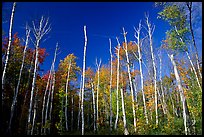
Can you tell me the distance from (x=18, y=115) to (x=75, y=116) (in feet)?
32.5

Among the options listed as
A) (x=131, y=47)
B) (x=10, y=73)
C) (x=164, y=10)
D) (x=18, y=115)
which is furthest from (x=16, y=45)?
(x=164, y=10)

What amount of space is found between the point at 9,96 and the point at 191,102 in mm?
16177

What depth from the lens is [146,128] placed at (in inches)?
458

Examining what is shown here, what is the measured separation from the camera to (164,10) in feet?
48.0

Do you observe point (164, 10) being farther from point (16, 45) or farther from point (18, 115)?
point (18, 115)

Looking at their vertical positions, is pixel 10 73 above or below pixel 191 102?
above

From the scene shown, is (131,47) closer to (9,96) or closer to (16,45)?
(16,45)

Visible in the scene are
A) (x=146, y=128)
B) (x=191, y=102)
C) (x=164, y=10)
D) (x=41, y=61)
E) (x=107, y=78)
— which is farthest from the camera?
(x=107, y=78)

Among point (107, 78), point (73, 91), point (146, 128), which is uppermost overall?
point (107, 78)

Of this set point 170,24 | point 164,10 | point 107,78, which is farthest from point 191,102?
point 107,78

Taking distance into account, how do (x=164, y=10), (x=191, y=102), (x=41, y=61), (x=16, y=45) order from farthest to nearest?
(x=41, y=61) → (x=16, y=45) → (x=191, y=102) → (x=164, y=10)

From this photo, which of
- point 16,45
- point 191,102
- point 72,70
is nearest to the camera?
point 191,102

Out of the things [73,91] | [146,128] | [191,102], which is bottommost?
[146,128]

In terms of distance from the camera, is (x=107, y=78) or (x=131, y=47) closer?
(x=131, y=47)
